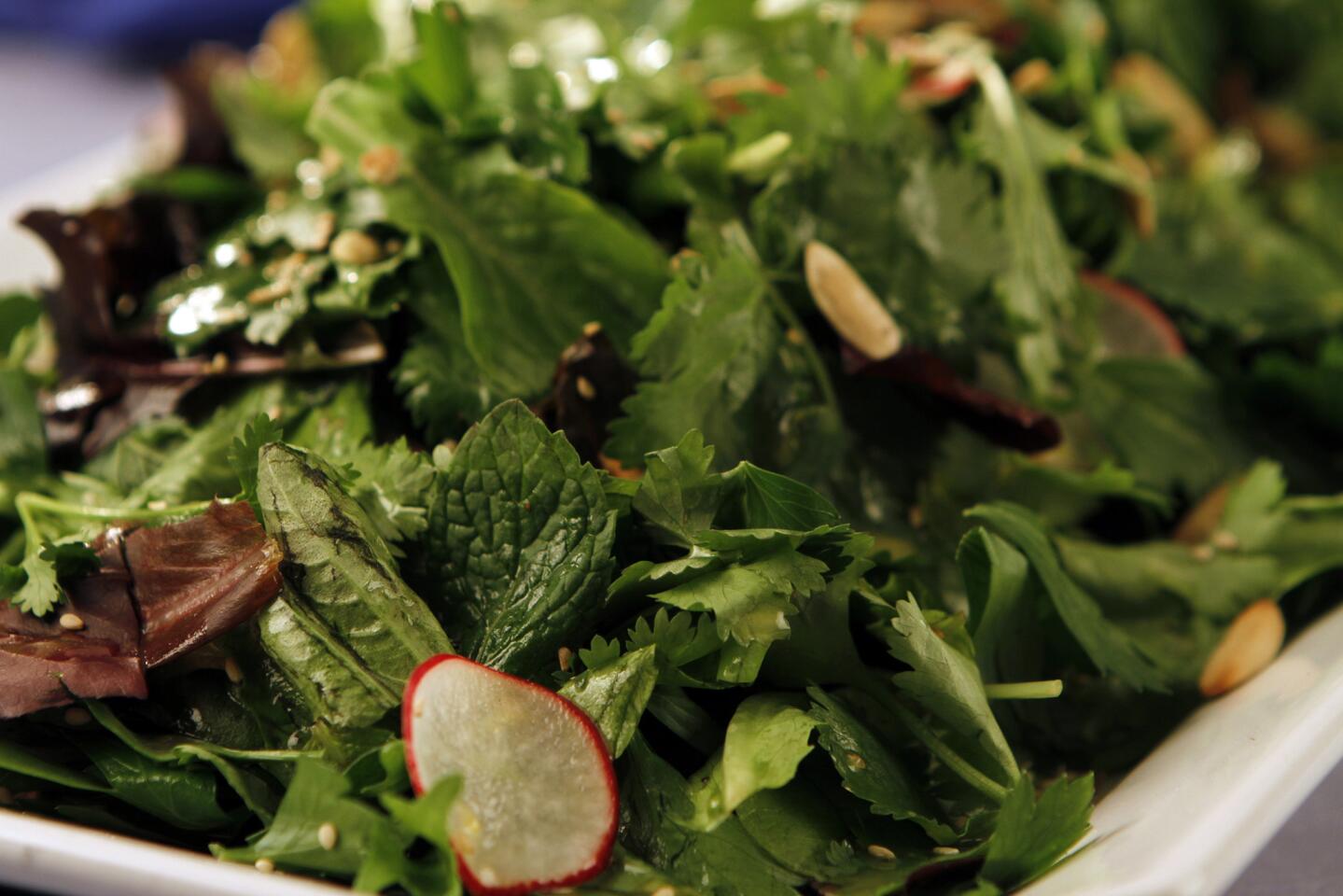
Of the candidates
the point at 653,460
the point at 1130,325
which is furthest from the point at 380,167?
the point at 1130,325

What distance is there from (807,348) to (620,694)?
48 cm

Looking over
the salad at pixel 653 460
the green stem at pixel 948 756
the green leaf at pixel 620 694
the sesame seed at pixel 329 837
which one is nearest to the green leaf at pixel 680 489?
the salad at pixel 653 460

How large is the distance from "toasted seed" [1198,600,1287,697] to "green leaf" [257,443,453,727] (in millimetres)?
789

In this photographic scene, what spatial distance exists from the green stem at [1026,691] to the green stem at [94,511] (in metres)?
0.73

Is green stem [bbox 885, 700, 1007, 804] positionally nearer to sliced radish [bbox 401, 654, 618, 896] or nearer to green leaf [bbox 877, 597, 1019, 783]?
green leaf [bbox 877, 597, 1019, 783]

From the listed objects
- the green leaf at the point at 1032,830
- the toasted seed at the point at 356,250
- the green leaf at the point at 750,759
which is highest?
the toasted seed at the point at 356,250

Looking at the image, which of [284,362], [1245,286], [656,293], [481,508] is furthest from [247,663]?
[1245,286]

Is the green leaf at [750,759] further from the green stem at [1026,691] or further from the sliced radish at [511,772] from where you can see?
the green stem at [1026,691]

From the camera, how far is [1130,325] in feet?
5.55

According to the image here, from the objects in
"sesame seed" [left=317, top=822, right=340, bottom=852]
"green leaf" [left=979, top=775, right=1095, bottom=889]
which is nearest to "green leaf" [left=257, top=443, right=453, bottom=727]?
"sesame seed" [left=317, top=822, right=340, bottom=852]

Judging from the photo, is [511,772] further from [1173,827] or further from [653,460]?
[1173,827]

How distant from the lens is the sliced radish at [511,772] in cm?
93

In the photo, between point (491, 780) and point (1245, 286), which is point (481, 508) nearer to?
point (491, 780)

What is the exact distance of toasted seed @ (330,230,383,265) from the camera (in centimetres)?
136
